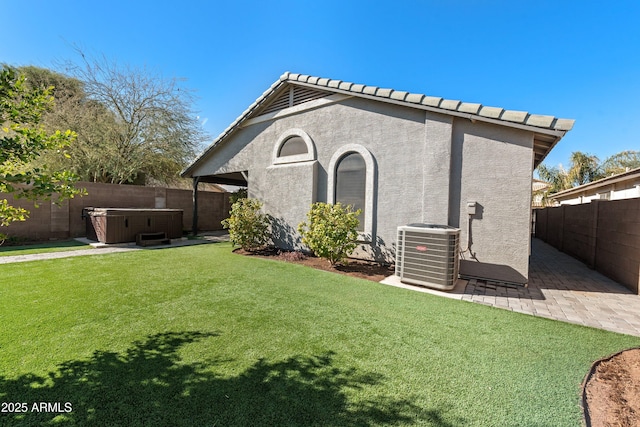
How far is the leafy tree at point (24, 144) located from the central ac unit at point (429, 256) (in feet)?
18.3

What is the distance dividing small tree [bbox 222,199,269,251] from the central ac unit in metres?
5.42

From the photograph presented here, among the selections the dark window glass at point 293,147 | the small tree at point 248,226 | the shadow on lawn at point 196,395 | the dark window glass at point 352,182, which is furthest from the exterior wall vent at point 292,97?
the shadow on lawn at point 196,395

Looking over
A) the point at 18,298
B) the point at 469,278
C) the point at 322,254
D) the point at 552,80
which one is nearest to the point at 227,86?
the point at 322,254

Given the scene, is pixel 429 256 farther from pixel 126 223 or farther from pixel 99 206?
pixel 99 206

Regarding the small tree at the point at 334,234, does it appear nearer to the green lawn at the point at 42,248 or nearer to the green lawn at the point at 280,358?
the green lawn at the point at 280,358

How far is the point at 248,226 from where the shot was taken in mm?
9289

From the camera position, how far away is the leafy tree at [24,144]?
216cm

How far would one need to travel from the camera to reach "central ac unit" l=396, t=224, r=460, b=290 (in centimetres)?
536

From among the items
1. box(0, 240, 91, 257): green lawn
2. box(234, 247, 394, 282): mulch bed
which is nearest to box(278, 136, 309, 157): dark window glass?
box(234, 247, 394, 282): mulch bed

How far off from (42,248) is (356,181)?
11199 mm

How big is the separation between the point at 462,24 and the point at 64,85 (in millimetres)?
21402

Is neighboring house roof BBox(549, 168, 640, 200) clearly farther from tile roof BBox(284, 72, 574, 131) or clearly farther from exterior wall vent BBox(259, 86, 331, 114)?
exterior wall vent BBox(259, 86, 331, 114)

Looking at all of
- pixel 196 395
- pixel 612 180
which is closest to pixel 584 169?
pixel 612 180

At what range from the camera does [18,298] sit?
451cm
